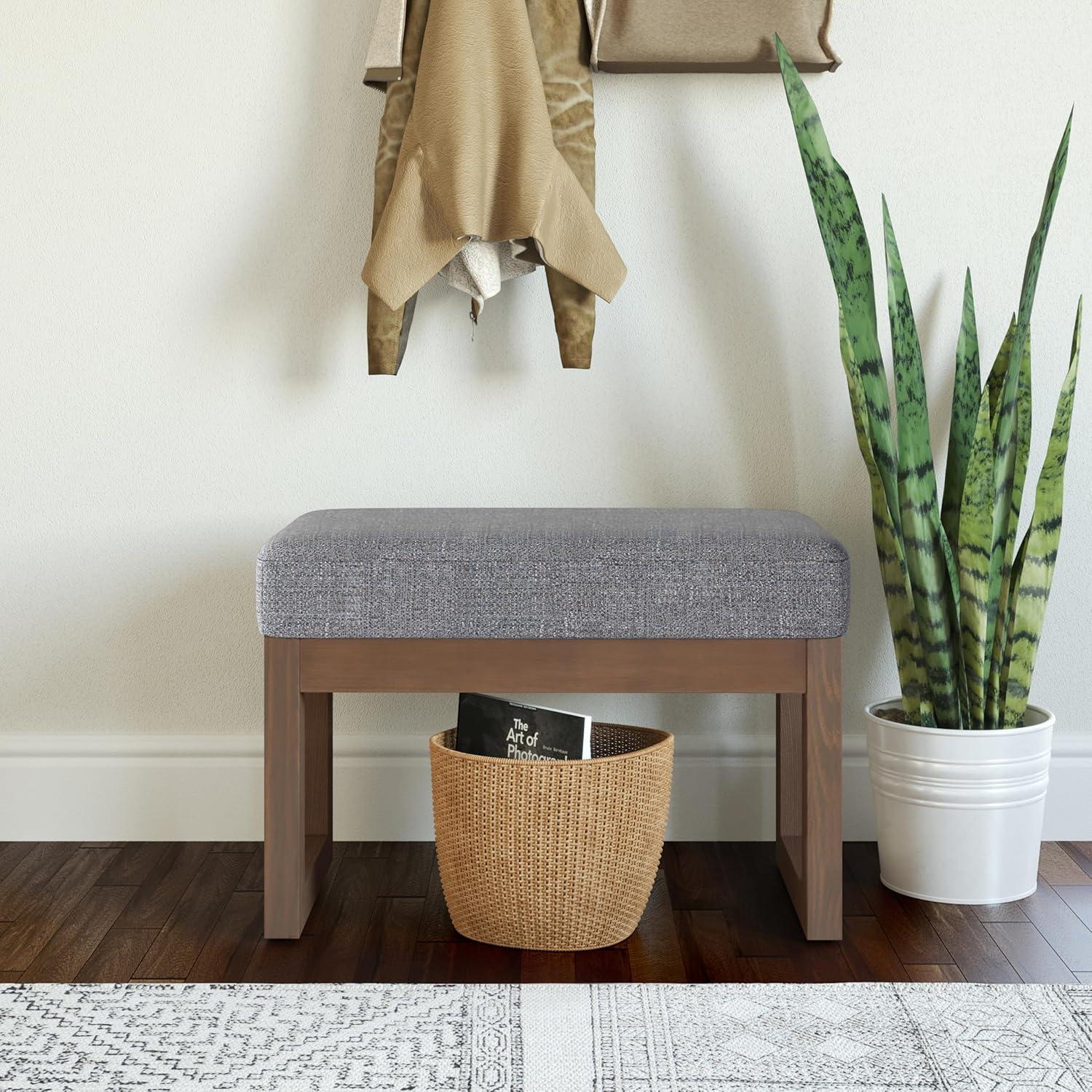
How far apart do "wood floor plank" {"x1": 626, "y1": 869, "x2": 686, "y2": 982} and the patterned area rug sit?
0.13ft

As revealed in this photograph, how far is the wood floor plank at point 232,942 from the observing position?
1.44m

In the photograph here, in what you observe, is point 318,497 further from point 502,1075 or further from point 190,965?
point 502,1075

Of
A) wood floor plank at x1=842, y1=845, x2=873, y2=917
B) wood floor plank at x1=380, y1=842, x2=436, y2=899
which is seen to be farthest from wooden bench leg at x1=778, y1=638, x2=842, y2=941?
wood floor plank at x1=380, y1=842, x2=436, y2=899

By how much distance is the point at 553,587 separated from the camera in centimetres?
147

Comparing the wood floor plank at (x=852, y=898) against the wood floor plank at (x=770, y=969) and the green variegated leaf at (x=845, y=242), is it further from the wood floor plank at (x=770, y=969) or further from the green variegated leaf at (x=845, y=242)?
the green variegated leaf at (x=845, y=242)

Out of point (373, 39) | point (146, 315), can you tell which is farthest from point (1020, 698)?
point (146, 315)

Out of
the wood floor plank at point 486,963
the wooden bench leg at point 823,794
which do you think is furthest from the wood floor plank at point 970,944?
the wood floor plank at point 486,963

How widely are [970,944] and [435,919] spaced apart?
71cm

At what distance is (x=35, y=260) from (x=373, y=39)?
2.15 ft

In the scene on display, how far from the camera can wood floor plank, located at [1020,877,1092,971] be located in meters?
1.48

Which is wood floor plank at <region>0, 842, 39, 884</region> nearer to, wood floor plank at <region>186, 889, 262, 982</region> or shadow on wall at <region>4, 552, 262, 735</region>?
shadow on wall at <region>4, 552, 262, 735</region>

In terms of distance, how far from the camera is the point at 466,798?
147cm

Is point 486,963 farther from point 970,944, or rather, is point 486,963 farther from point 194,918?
point 970,944

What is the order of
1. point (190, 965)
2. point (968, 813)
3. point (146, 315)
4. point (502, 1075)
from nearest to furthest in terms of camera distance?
point (502, 1075)
point (190, 965)
point (968, 813)
point (146, 315)
